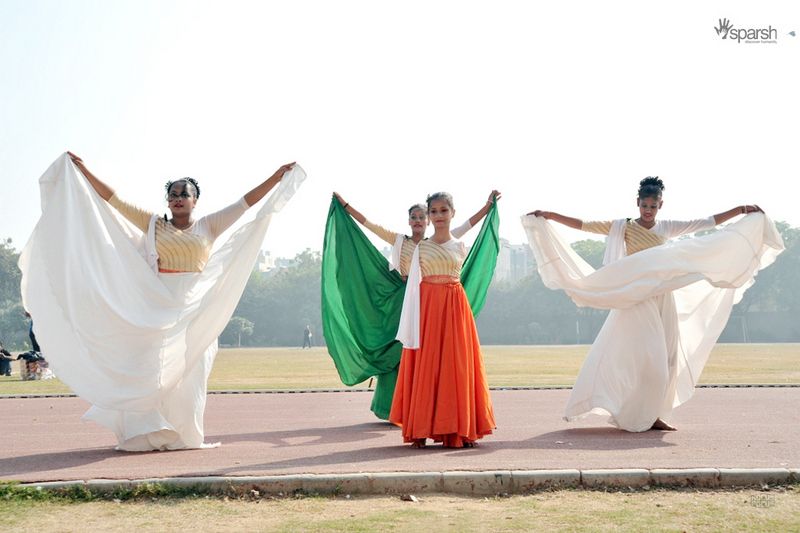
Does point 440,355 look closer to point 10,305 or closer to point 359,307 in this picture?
point 359,307

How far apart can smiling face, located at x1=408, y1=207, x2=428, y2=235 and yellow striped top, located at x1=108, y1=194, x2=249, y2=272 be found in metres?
2.65

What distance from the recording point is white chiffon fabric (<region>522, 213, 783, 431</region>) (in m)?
10.2

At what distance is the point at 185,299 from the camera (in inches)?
359

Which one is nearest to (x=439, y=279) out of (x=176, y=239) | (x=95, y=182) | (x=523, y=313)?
(x=176, y=239)

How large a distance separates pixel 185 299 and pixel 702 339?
5.85 m

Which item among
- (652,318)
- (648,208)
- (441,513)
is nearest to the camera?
(441,513)

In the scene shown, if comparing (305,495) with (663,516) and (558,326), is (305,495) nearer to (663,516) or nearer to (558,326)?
(663,516)

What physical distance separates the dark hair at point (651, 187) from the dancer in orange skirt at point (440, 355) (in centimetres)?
226

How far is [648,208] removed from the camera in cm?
1055

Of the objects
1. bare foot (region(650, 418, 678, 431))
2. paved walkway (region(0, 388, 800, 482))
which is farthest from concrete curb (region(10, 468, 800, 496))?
bare foot (region(650, 418, 678, 431))

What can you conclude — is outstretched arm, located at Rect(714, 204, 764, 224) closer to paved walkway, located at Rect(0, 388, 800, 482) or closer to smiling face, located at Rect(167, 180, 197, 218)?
paved walkway, located at Rect(0, 388, 800, 482)

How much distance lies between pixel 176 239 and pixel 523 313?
83.3m

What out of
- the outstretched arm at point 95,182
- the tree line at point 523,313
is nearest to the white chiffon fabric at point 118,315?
the outstretched arm at point 95,182

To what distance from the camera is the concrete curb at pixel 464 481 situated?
269 inches
